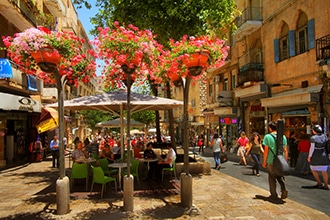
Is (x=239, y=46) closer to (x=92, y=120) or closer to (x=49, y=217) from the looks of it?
(x=49, y=217)

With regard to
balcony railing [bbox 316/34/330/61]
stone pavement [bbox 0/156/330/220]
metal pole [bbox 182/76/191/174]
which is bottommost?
stone pavement [bbox 0/156/330/220]

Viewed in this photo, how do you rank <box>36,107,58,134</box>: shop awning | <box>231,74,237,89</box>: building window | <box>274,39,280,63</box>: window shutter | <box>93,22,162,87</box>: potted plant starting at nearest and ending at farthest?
<box>93,22,162,87</box>: potted plant → <box>36,107,58,134</box>: shop awning → <box>274,39,280,63</box>: window shutter → <box>231,74,237,89</box>: building window

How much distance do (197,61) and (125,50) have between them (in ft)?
5.28

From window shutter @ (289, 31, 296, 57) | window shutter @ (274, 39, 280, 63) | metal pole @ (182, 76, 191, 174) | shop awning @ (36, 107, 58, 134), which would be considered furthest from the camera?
window shutter @ (274, 39, 280, 63)

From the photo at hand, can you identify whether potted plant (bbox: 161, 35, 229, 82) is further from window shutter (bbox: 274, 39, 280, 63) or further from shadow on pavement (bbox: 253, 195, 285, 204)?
window shutter (bbox: 274, 39, 280, 63)

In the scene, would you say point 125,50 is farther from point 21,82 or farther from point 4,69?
point 21,82

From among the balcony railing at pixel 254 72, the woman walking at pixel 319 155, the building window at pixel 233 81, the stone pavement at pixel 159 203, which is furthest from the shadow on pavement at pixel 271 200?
the building window at pixel 233 81

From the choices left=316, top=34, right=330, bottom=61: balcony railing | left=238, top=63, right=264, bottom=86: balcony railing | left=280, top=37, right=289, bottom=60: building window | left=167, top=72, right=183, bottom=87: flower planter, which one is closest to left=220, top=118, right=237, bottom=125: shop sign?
left=238, top=63, right=264, bottom=86: balcony railing

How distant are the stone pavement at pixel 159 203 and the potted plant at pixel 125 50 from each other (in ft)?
10.1

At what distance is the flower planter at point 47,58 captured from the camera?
20.1ft

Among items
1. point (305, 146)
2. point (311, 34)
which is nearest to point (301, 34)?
point (311, 34)

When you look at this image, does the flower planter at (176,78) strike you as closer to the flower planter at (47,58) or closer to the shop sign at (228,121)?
the flower planter at (47,58)

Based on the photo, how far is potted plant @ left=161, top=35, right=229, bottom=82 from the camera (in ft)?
21.8

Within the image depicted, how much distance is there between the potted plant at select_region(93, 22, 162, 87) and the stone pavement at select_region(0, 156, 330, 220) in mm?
3081
